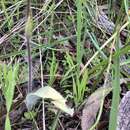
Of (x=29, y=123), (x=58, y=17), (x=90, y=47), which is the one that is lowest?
(x=29, y=123)

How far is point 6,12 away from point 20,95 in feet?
1.24

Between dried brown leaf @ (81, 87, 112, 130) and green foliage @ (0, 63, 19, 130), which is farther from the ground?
green foliage @ (0, 63, 19, 130)

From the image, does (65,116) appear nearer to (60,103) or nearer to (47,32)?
(60,103)

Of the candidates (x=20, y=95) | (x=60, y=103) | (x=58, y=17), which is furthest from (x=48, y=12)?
(x=60, y=103)

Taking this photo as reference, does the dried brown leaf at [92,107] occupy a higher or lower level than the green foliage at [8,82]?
lower

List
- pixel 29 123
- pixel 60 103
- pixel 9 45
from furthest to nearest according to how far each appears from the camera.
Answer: pixel 9 45, pixel 29 123, pixel 60 103

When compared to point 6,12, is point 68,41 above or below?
below

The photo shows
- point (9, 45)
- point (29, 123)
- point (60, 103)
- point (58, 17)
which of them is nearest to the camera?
point (60, 103)

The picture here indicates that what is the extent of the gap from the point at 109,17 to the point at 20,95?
0.55 m

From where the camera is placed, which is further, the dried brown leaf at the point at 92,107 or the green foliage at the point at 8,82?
the dried brown leaf at the point at 92,107

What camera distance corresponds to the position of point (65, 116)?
3.63 feet

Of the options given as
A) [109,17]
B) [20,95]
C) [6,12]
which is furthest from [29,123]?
[109,17]

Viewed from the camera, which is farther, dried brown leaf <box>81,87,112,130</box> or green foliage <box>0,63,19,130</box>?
dried brown leaf <box>81,87,112,130</box>

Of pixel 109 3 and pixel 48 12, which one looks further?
pixel 109 3
